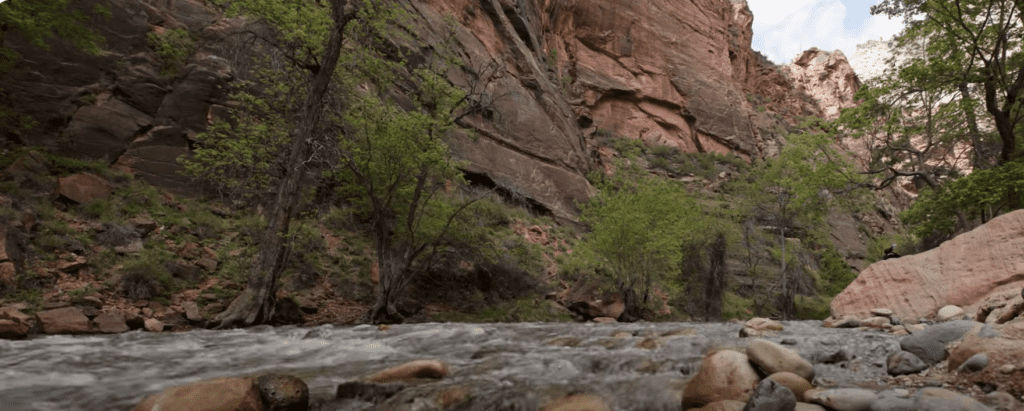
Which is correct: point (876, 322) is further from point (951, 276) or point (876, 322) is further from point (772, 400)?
point (772, 400)

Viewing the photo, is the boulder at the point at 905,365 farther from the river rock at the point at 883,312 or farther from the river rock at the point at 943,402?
the river rock at the point at 883,312

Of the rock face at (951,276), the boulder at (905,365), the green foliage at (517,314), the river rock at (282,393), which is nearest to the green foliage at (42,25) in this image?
the green foliage at (517,314)

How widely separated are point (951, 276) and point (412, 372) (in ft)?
34.9

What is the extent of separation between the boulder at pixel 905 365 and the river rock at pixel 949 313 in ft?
16.4

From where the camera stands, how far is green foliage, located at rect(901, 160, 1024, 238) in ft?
41.0

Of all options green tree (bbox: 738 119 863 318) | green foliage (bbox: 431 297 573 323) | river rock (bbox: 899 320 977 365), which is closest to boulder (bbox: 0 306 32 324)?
green foliage (bbox: 431 297 573 323)

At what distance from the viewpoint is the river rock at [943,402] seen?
3127mm

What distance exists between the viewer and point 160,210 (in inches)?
491

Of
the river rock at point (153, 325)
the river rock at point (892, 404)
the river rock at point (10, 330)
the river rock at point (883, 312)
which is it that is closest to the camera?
the river rock at point (892, 404)

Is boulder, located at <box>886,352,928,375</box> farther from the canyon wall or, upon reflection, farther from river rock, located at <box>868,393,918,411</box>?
the canyon wall

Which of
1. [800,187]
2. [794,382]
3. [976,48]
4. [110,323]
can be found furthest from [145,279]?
[800,187]

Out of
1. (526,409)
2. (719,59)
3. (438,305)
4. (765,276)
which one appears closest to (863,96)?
(765,276)

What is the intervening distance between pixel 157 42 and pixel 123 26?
3.25 ft

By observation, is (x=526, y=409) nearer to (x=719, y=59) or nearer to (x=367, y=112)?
(x=367, y=112)
